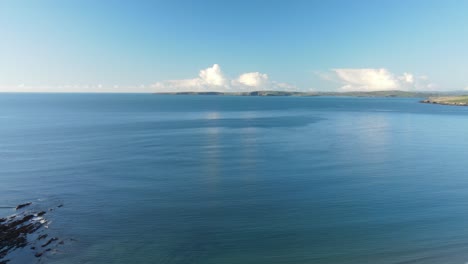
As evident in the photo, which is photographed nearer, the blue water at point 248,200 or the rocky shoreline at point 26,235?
the rocky shoreline at point 26,235

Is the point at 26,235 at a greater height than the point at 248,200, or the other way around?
the point at 248,200

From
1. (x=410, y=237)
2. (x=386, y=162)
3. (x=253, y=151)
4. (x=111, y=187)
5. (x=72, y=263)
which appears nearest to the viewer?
(x=72, y=263)

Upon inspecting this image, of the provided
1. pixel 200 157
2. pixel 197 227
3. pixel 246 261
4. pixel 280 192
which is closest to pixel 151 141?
pixel 200 157

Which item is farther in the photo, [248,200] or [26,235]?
[248,200]

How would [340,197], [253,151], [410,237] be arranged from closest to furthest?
[410,237] < [340,197] < [253,151]

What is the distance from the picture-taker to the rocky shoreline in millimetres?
23831

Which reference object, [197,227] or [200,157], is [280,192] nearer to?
[197,227]

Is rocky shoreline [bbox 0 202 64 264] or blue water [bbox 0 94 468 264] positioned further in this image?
blue water [bbox 0 94 468 264]

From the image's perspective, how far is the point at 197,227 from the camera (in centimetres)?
2836

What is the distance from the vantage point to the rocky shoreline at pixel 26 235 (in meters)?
23.8

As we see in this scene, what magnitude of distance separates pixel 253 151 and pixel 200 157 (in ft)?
35.9

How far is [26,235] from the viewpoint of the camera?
26297 mm

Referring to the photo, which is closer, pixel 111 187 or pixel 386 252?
pixel 386 252

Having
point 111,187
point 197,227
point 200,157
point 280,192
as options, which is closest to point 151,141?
point 200,157
